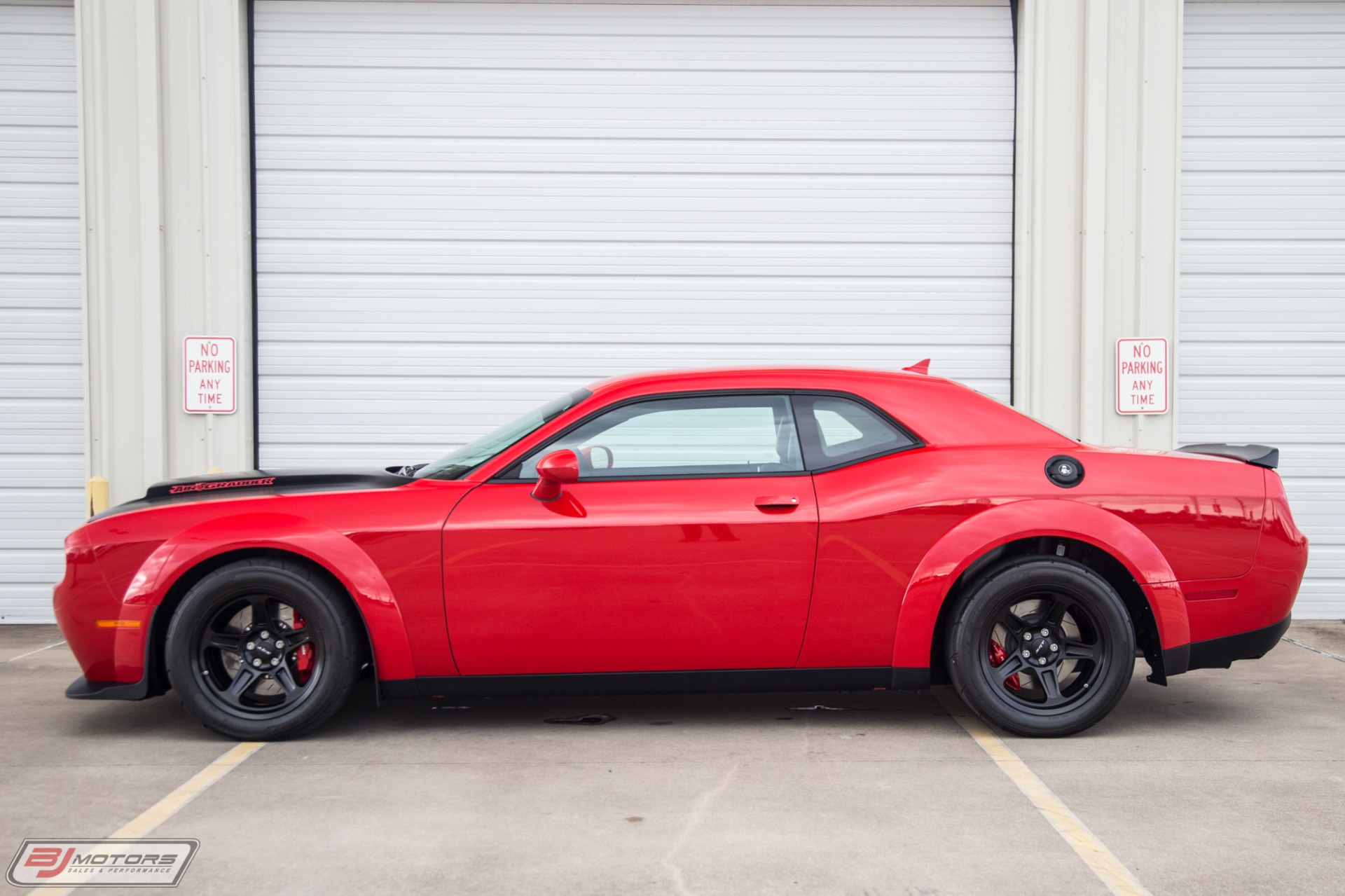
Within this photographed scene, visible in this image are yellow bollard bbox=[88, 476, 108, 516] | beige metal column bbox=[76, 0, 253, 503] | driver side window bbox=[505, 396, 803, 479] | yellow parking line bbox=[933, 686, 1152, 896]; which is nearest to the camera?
yellow parking line bbox=[933, 686, 1152, 896]

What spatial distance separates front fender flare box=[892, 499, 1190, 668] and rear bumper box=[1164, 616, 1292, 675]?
56 mm

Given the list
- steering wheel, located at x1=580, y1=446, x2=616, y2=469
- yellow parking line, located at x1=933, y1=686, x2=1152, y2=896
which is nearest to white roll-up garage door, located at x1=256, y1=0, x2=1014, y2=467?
steering wheel, located at x1=580, y1=446, x2=616, y2=469

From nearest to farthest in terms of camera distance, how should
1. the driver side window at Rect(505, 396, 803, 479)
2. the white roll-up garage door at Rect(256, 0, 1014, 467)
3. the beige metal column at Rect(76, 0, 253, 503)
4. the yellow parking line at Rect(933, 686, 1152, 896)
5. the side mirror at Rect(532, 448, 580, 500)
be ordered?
the yellow parking line at Rect(933, 686, 1152, 896)
the side mirror at Rect(532, 448, 580, 500)
the driver side window at Rect(505, 396, 803, 479)
the beige metal column at Rect(76, 0, 253, 503)
the white roll-up garage door at Rect(256, 0, 1014, 467)

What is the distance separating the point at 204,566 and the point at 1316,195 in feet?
24.4

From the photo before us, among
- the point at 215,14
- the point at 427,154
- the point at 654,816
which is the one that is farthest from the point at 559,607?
the point at 215,14

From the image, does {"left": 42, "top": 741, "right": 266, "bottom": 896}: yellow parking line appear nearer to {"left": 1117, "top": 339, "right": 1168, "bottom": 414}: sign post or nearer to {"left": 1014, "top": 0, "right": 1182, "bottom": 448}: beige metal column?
{"left": 1014, "top": 0, "right": 1182, "bottom": 448}: beige metal column

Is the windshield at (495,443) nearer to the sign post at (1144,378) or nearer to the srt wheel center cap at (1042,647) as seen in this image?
the srt wheel center cap at (1042,647)

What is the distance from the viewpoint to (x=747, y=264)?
734 cm

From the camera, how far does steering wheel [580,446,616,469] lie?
13.6 feet

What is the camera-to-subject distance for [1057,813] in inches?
128

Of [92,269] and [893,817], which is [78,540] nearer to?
[893,817]

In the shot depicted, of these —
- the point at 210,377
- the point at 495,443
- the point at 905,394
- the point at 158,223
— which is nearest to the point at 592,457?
the point at 495,443

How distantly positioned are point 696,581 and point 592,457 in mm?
652

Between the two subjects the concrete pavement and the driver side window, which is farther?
the driver side window
